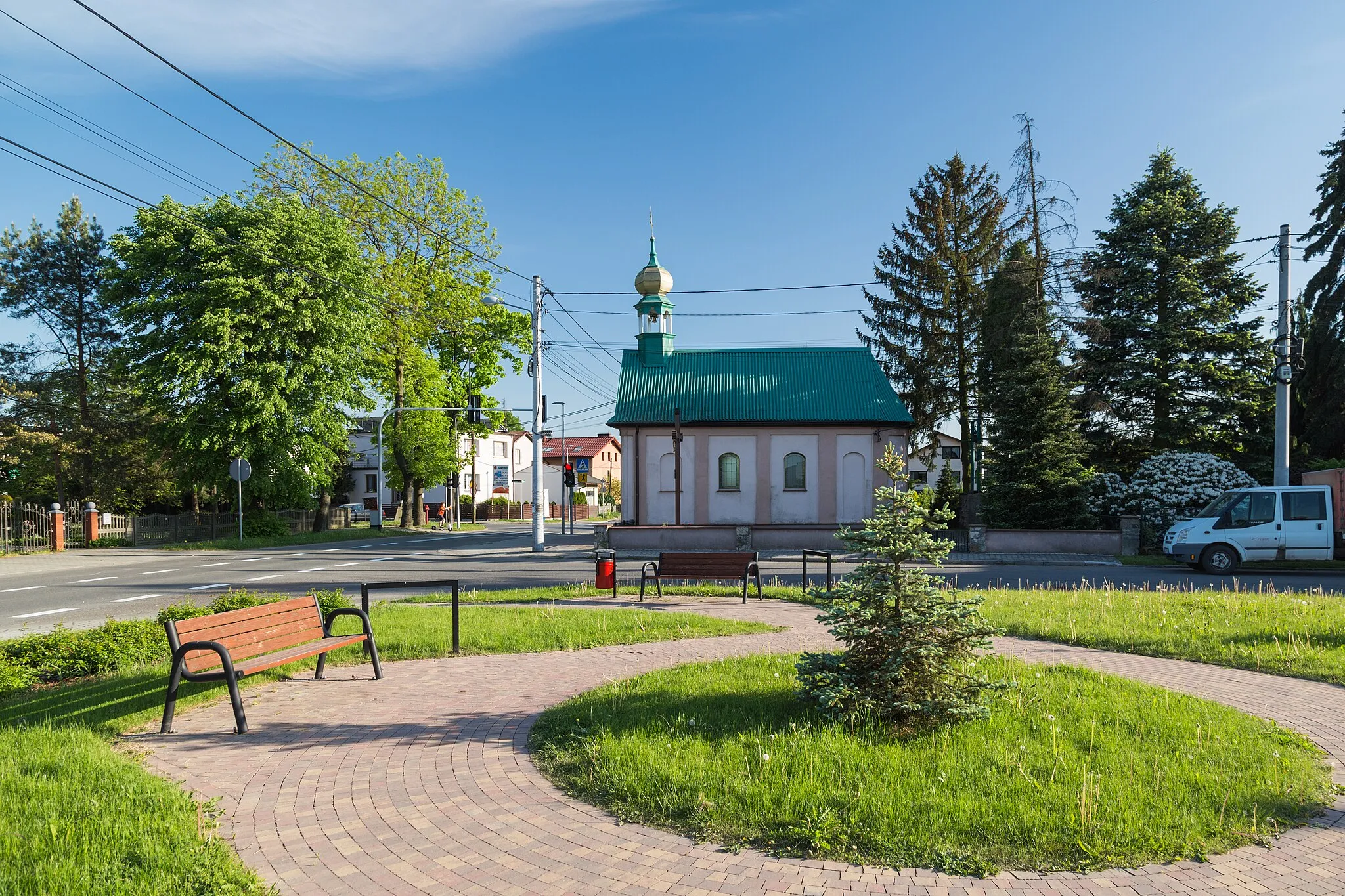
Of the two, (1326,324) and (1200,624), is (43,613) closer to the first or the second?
(1200,624)

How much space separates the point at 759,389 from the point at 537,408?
9.69 m

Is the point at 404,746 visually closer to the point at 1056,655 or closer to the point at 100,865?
the point at 100,865

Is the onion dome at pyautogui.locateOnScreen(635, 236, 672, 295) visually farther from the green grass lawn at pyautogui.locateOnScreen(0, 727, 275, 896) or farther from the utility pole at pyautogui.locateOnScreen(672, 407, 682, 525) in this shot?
the green grass lawn at pyautogui.locateOnScreen(0, 727, 275, 896)

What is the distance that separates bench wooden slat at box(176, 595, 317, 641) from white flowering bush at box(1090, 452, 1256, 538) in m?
24.7

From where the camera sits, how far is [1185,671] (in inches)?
320

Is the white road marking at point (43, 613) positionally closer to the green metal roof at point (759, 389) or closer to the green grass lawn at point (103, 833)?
the green grass lawn at point (103, 833)

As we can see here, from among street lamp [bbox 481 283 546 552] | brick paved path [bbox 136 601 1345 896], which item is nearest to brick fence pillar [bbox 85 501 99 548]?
street lamp [bbox 481 283 546 552]

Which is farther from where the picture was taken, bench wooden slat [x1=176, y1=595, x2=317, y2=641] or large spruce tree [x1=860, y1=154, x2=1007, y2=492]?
large spruce tree [x1=860, y1=154, x2=1007, y2=492]

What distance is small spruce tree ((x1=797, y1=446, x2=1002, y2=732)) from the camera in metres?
5.50

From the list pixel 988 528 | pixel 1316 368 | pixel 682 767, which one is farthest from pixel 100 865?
pixel 1316 368

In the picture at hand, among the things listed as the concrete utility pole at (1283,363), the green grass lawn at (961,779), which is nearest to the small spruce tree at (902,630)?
the green grass lawn at (961,779)

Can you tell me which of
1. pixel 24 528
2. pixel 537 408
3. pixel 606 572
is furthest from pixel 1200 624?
pixel 24 528

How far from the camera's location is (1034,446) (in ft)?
82.1

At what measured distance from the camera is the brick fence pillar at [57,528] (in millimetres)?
29781
